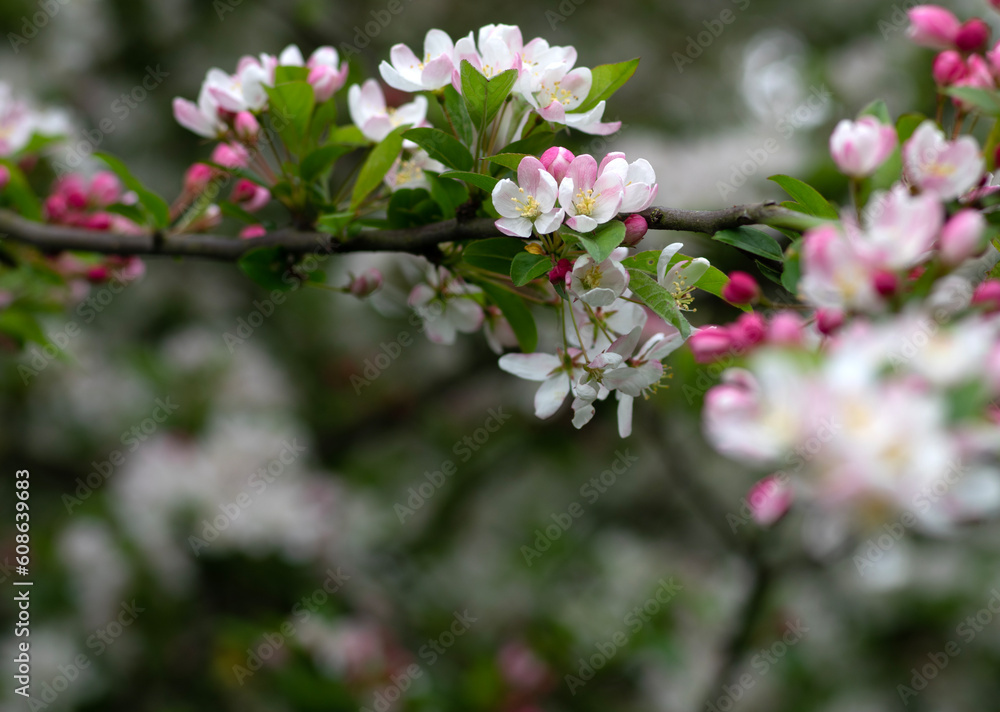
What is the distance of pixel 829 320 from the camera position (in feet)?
1.98

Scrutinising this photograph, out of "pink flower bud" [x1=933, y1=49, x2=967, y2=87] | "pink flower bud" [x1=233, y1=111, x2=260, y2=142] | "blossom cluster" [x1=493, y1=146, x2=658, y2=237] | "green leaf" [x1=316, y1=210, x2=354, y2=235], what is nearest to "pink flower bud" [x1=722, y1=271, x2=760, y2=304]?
"blossom cluster" [x1=493, y1=146, x2=658, y2=237]

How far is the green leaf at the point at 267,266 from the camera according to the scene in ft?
3.26

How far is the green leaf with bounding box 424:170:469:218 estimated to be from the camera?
2.90 feet

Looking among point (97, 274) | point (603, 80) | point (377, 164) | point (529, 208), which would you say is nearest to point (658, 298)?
point (529, 208)

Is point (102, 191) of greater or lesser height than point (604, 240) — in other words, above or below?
below

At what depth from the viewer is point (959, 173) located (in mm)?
613

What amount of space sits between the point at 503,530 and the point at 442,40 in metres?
3.03

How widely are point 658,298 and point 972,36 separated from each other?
468mm

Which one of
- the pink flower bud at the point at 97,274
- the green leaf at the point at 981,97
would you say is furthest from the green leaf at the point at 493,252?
the pink flower bud at the point at 97,274

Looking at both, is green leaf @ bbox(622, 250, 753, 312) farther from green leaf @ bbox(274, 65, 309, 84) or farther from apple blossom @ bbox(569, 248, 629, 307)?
green leaf @ bbox(274, 65, 309, 84)

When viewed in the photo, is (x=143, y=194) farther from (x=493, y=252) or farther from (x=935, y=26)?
(x=935, y=26)

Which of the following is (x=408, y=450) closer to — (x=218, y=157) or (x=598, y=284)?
(x=218, y=157)

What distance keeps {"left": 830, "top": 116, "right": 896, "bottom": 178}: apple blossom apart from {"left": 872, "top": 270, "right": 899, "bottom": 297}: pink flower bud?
0.58ft

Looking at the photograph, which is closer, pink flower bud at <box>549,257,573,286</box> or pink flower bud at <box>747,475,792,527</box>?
pink flower bud at <box>747,475,792,527</box>
